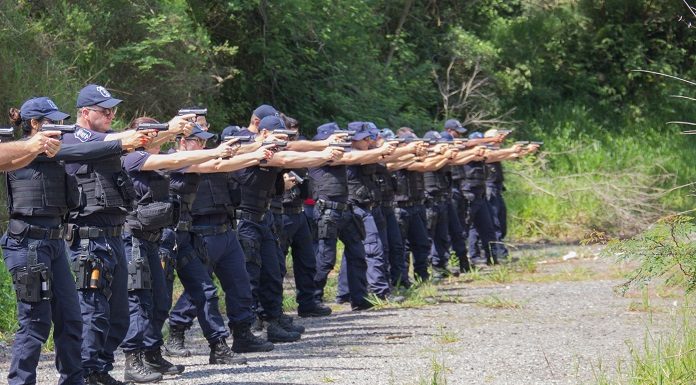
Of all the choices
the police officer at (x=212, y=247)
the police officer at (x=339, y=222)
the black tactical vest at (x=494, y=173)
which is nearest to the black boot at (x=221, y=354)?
the police officer at (x=212, y=247)

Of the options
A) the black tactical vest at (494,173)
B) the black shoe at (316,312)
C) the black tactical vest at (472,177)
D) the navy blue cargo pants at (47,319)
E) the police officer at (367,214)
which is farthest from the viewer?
the black tactical vest at (494,173)

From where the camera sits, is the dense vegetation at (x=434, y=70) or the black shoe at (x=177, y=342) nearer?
the black shoe at (x=177, y=342)

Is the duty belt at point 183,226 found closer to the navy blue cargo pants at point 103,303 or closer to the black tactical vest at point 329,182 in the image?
the navy blue cargo pants at point 103,303

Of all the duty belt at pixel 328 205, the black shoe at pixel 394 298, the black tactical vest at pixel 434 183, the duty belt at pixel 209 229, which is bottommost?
the black shoe at pixel 394 298

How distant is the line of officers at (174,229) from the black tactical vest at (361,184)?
15 millimetres

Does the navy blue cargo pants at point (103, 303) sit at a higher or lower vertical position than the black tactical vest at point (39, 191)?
lower

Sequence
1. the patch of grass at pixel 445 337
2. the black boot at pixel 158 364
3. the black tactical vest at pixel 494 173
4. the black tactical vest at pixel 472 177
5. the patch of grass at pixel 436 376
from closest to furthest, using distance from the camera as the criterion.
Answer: the patch of grass at pixel 436 376
the black boot at pixel 158 364
the patch of grass at pixel 445 337
the black tactical vest at pixel 472 177
the black tactical vest at pixel 494 173

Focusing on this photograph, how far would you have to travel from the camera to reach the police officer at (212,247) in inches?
372

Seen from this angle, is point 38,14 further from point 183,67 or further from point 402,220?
point 402,220

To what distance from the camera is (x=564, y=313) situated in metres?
12.6

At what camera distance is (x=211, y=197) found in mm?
9734

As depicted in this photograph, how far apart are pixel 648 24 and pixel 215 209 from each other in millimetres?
21143

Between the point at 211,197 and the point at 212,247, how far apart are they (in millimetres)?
399

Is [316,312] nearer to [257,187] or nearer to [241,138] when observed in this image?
[257,187]
